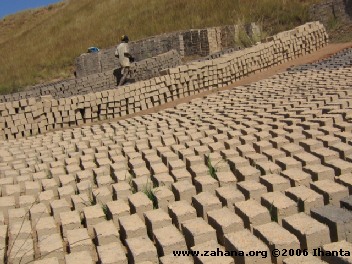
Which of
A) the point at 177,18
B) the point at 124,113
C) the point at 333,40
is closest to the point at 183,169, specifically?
the point at 124,113

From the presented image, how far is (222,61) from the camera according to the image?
407 inches

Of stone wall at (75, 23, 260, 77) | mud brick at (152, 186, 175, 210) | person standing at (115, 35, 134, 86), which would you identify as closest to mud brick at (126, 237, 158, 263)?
mud brick at (152, 186, 175, 210)

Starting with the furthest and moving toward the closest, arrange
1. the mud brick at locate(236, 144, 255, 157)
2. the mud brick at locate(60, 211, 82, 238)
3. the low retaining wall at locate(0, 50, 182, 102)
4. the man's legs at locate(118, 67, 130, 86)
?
the man's legs at locate(118, 67, 130, 86) < the low retaining wall at locate(0, 50, 182, 102) < the mud brick at locate(236, 144, 255, 157) < the mud brick at locate(60, 211, 82, 238)

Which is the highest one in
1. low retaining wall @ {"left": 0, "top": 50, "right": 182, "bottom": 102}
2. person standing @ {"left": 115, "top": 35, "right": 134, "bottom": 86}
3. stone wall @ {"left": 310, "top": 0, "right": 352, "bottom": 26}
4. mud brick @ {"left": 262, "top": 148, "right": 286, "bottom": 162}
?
stone wall @ {"left": 310, "top": 0, "right": 352, "bottom": 26}

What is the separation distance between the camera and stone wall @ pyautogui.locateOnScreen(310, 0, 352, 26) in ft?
49.0

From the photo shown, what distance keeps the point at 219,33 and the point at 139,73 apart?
5300 millimetres

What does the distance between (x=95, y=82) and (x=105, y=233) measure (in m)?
8.73

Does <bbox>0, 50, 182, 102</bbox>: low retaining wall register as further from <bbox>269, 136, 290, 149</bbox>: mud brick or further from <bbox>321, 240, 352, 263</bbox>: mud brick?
<bbox>321, 240, 352, 263</bbox>: mud brick

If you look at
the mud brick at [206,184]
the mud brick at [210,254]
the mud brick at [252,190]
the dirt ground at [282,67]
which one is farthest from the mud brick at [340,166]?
the dirt ground at [282,67]

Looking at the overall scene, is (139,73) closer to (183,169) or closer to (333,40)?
(333,40)

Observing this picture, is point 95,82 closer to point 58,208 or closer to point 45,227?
point 58,208

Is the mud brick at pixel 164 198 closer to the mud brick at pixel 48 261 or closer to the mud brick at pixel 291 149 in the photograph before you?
the mud brick at pixel 48 261

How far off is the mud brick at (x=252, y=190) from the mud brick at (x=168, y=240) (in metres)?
0.68

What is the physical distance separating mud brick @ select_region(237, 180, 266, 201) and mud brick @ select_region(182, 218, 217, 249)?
521 millimetres
